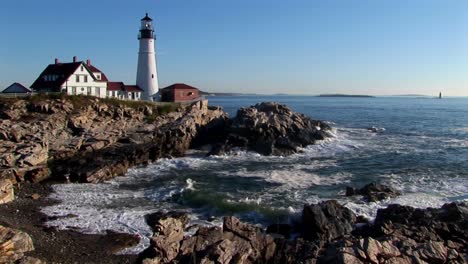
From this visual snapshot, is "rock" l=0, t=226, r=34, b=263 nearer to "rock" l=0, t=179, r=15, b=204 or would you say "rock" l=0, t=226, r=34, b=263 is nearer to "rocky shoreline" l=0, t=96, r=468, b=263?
"rocky shoreline" l=0, t=96, r=468, b=263

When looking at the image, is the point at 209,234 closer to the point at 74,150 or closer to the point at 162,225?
the point at 162,225

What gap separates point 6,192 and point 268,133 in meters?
24.0

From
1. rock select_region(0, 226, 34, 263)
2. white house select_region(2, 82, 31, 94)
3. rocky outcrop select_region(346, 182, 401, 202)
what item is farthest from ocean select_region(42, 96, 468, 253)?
white house select_region(2, 82, 31, 94)

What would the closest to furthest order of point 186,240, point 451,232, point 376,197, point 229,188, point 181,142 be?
1. point 186,240
2. point 451,232
3. point 376,197
4. point 229,188
5. point 181,142

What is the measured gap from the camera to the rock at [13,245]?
14383 mm

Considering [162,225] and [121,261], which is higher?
[162,225]

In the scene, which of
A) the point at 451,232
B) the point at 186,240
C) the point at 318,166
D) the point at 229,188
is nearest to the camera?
the point at 186,240

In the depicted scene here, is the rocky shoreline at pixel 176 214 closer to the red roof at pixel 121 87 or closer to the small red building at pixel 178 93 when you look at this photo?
the small red building at pixel 178 93

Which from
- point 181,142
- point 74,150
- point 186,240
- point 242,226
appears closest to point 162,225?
point 186,240

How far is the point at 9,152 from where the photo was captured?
28.8m

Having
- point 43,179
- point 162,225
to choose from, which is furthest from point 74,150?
point 162,225

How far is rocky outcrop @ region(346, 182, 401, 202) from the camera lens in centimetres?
2348

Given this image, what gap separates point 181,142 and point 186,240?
1058 inches

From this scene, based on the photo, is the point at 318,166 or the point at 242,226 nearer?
the point at 242,226
